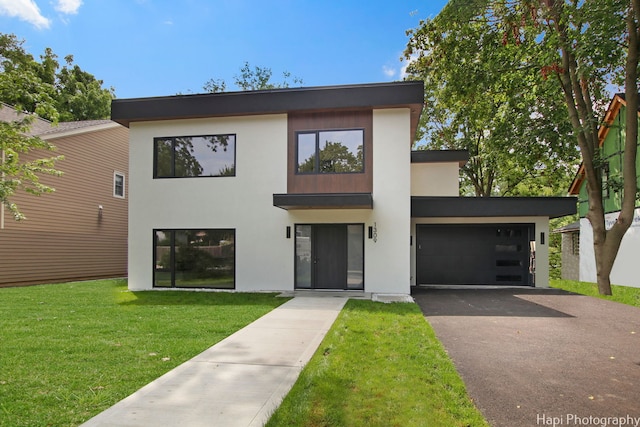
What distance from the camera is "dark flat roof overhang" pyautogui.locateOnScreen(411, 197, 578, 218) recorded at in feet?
39.3

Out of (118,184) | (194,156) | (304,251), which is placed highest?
(194,156)

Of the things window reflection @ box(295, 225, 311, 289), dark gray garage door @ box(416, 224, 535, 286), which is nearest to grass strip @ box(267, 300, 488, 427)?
window reflection @ box(295, 225, 311, 289)

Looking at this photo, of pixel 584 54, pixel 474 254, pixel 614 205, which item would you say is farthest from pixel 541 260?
pixel 584 54

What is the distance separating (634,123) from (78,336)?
1377 cm

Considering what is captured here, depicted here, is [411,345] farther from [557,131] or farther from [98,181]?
[98,181]

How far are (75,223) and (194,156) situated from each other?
752cm

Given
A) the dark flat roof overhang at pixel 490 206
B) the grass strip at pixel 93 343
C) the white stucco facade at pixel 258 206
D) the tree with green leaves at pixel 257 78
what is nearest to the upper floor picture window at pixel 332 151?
the white stucco facade at pixel 258 206

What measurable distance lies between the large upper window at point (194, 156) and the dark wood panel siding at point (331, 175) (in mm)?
1778

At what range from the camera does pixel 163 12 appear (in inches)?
531

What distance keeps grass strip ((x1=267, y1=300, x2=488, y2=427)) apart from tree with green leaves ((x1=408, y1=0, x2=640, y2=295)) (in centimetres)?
865

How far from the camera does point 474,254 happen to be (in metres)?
12.8

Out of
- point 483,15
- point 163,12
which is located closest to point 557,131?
point 483,15

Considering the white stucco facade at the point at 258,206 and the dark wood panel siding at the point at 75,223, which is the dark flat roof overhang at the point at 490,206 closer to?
the white stucco facade at the point at 258,206

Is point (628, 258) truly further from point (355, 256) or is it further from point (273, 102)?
point (273, 102)
